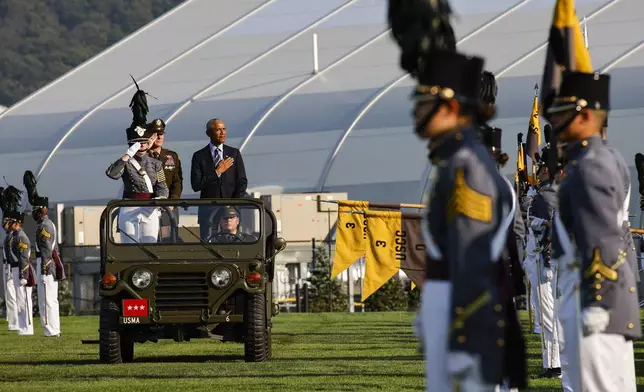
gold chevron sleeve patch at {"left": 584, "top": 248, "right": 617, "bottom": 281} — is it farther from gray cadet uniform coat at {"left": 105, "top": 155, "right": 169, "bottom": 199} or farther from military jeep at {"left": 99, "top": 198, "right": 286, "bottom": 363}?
gray cadet uniform coat at {"left": 105, "top": 155, "right": 169, "bottom": 199}

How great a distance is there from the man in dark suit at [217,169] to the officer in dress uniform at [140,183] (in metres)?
0.42

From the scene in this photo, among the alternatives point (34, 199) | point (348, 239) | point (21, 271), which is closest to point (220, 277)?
point (348, 239)

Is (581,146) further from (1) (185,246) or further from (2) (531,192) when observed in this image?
(1) (185,246)

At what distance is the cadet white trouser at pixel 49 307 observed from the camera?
27.5 meters

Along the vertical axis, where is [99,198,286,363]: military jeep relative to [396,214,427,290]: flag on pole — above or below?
below

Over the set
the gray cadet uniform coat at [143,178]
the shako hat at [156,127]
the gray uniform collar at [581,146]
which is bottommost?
the gray uniform collar at [581,146]

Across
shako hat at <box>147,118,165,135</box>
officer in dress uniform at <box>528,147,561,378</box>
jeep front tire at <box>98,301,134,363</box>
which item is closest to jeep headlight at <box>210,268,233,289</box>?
jeep front tire at <box>98,301,134,363</box>

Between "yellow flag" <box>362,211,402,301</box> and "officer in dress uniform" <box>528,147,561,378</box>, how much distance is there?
26.0 ft

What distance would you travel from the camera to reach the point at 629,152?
42.4 meters

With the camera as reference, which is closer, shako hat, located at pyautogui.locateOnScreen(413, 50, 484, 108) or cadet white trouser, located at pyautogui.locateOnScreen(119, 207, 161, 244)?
shako hat, located at pyautogui.locateOnScreen(413, 50, 484, 108)

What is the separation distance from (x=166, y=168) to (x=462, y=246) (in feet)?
41.7


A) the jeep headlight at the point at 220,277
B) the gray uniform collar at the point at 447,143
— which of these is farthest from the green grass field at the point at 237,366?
the gray uniform collar at the point at 447,143

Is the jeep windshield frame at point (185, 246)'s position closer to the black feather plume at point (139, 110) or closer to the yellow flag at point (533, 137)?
the black feather plume at point (139, 110)

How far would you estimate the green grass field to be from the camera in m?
15.1
